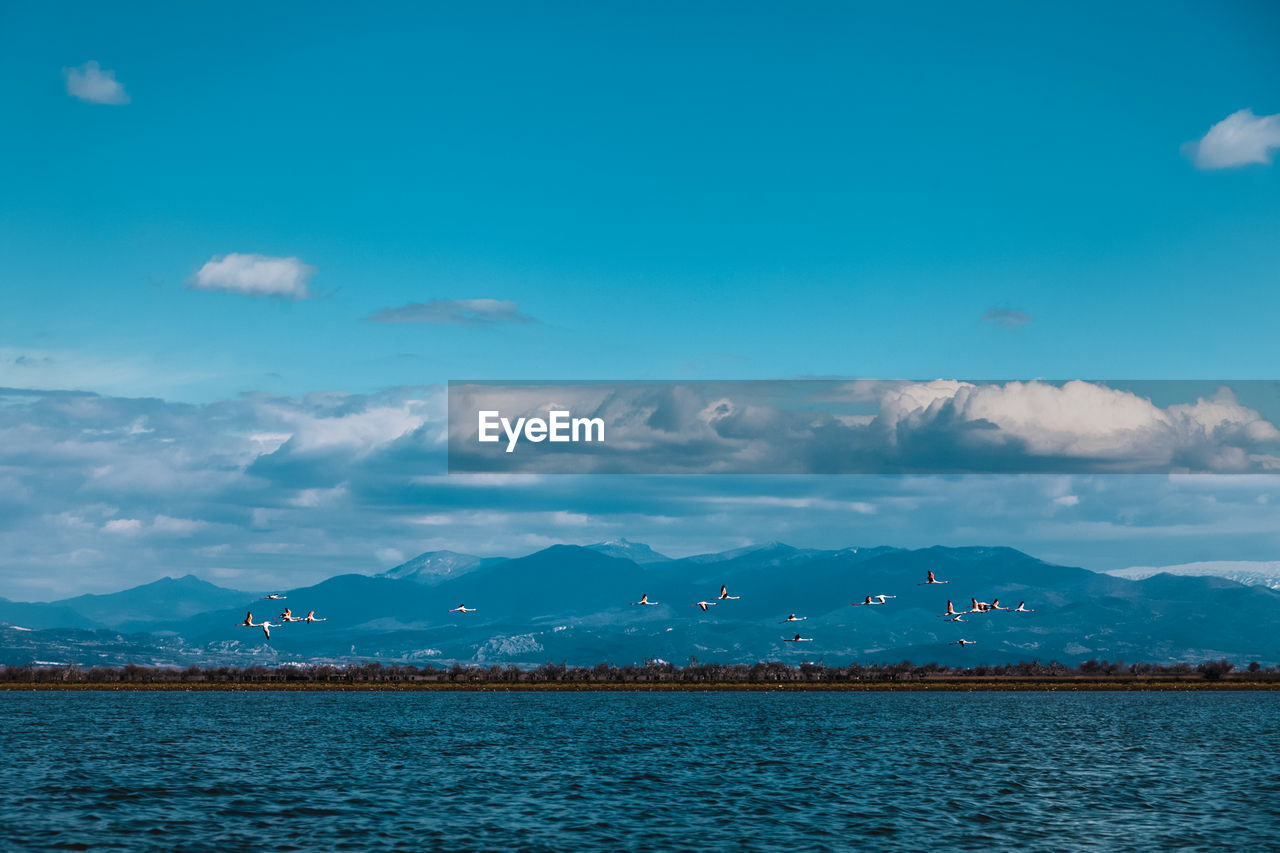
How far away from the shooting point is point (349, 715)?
152 metres

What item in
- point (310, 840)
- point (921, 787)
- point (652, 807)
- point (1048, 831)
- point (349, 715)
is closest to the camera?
point (310, 840)

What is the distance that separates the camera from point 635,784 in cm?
7262

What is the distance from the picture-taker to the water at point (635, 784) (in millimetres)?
52875

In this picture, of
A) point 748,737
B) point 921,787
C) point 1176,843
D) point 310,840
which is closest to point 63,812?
point 310,840

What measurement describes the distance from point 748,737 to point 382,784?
4894cm

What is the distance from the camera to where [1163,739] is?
111m

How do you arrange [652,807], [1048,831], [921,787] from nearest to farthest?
1. [1048,831]
2. [652,807]
3. [921,787]

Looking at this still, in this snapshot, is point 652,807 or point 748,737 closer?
point 652,807

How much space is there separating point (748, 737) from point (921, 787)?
140ft

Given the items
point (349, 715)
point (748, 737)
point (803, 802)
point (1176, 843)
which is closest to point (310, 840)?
point (803, 802)

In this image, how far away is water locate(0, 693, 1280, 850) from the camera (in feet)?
173

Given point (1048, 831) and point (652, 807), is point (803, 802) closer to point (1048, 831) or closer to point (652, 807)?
point (652, 807)

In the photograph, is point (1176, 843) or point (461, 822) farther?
point (461, 822)

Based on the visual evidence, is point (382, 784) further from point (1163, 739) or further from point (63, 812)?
point (1163, 739)
